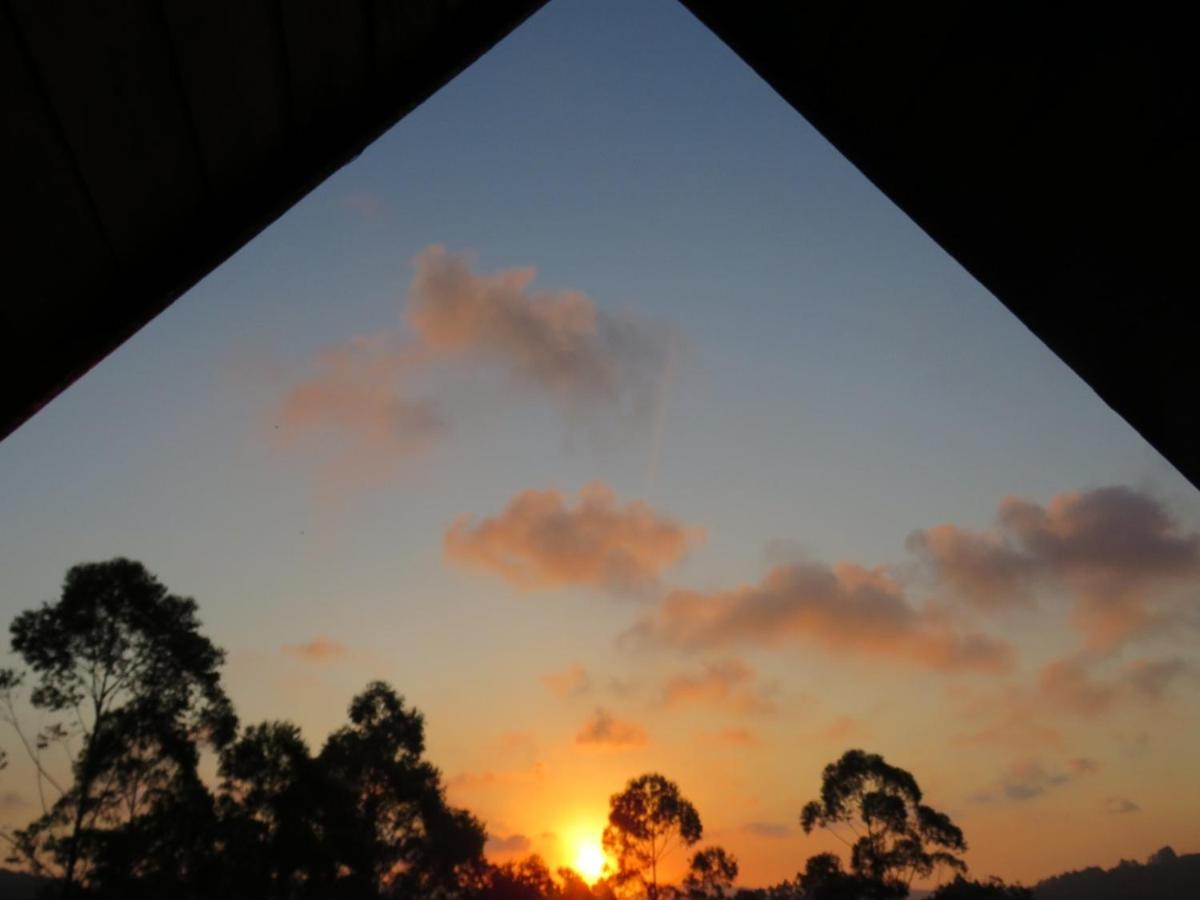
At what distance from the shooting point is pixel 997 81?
5.69 ft

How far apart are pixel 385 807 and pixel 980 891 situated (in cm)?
3911

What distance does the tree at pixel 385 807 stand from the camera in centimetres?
3734

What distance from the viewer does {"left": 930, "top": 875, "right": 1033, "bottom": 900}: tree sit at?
4169cm

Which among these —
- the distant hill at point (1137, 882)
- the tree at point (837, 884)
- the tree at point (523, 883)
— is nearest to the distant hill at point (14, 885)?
the tree at point (523, 883)

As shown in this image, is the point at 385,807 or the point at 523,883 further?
the point at 523,883

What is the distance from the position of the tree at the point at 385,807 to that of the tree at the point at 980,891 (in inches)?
1302

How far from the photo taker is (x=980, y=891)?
42.3 metres

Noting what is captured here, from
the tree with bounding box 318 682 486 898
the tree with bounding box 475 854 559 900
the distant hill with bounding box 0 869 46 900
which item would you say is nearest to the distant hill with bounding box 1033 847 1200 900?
the tree with bounding box 475 854 559 900

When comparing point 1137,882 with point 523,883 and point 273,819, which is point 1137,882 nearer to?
point 523,883

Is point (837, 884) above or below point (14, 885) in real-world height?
below

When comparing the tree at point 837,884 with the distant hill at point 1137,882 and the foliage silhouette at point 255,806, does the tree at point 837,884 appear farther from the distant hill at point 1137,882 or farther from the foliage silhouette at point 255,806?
the distant hill at point 1137,882

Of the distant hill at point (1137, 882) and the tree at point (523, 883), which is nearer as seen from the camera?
the tree at point (523, 883)

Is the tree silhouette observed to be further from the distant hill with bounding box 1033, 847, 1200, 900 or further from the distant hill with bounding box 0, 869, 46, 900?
the distant hill with bounding box 1033, 847, 1200, 900

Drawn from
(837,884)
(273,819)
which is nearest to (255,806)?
(273,819)
